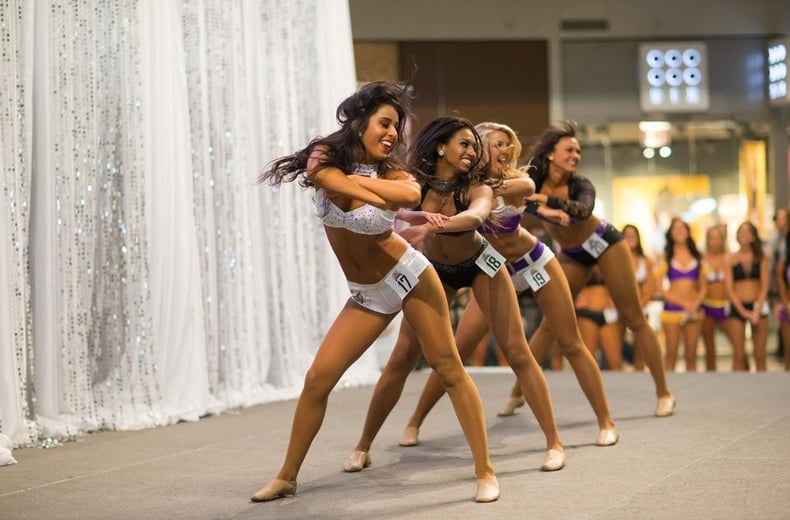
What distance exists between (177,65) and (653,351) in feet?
10.6

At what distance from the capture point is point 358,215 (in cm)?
355

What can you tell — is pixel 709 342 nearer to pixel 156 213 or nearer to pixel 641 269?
pixel 641 269

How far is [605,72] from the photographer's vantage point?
462 inches

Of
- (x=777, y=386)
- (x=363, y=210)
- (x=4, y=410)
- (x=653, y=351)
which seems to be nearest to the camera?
(x=363, y=210)

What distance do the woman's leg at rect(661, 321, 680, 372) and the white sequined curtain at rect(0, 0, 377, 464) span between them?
257cm

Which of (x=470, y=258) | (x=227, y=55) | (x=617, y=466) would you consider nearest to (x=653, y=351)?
(x=617, y=466)

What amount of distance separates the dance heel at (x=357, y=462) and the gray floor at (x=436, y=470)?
0.04 metres

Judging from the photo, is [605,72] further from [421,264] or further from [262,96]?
[421,264]

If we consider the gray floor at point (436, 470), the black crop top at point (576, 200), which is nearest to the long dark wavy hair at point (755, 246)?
the gray floor at point (436, 470)

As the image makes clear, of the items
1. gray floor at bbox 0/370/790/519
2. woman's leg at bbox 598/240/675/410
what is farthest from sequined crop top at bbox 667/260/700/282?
woman's leg at bbox 598/240/675/410

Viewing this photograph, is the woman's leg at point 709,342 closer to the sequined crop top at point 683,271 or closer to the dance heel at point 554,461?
the sequined crop top at point 683,271

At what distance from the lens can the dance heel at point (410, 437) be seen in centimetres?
492

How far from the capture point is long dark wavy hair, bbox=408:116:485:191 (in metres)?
4.04

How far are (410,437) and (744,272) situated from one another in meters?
4.74
